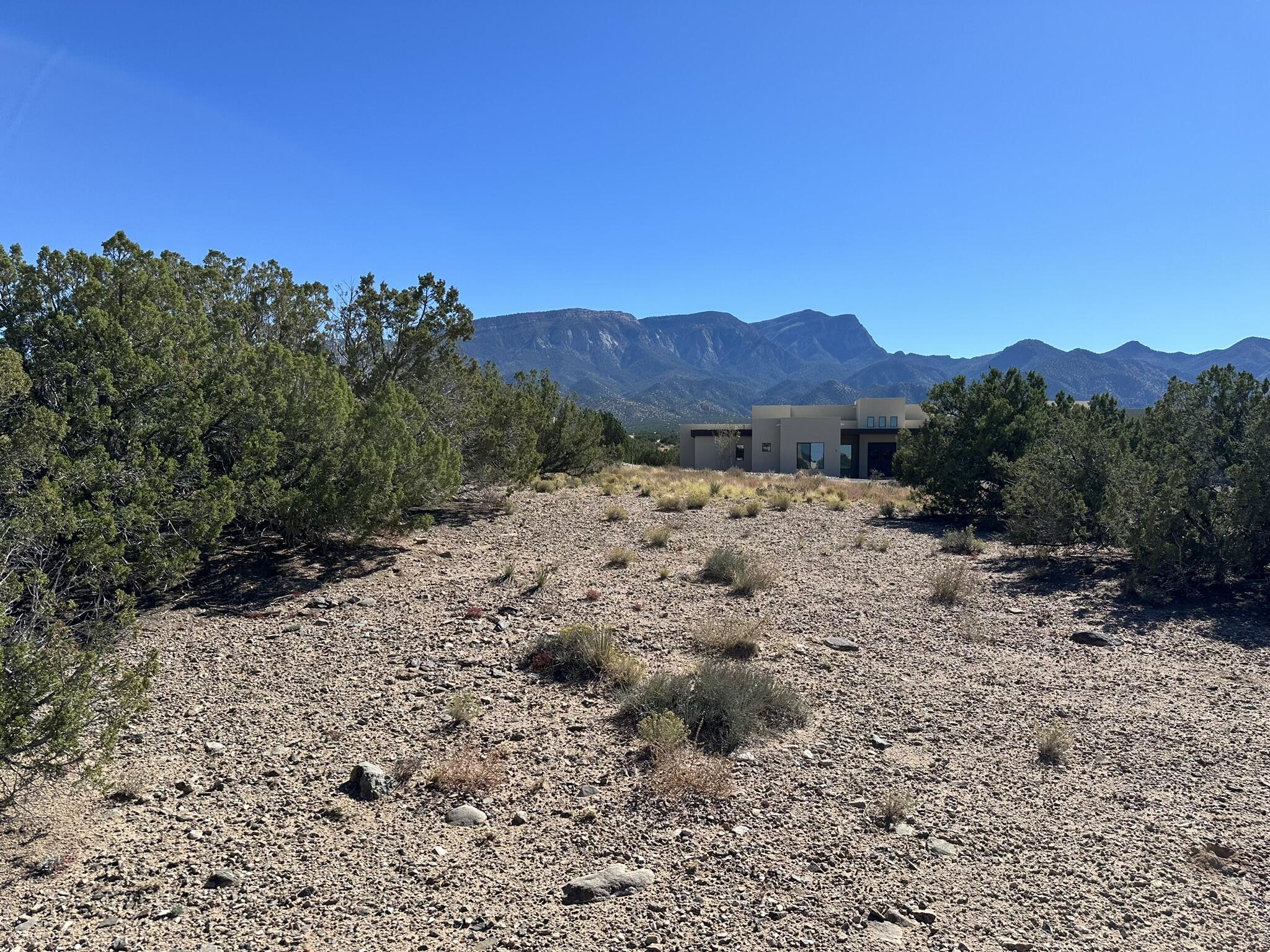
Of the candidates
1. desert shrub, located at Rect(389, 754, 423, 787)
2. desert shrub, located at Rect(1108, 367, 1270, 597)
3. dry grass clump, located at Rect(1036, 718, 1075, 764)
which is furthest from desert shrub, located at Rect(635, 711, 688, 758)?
desert shrub, located at Rect(1108, 367, 1270, 597)

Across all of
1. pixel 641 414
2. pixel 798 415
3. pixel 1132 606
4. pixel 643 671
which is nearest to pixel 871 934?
pixel 643 671

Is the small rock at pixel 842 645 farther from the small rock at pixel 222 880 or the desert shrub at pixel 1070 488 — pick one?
the desert shrub at pixel 1070 488

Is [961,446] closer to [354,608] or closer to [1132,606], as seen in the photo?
[1132,606]

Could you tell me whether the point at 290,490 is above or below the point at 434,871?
above

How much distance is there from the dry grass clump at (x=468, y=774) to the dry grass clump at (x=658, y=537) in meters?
8.37

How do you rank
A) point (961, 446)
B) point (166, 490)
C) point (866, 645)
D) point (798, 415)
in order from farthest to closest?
point (798, 415) → point (961, 446) → point (866, 645) → point (166, 490)

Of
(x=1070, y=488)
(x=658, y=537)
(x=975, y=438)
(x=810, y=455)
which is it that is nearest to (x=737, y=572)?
(x=658, y=537)

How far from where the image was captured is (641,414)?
14862 cm

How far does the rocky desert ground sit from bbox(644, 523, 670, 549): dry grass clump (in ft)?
13.7

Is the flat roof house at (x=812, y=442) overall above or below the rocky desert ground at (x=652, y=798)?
above

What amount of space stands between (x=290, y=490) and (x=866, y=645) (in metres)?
7.44

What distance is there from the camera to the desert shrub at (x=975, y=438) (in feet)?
61.3

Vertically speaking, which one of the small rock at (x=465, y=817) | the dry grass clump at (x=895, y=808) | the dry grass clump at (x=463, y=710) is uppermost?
the dry grass clump at (x=463, y=710)

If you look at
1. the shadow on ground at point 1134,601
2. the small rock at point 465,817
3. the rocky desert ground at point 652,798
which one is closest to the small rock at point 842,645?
the rocky desert ground at point 652,798
